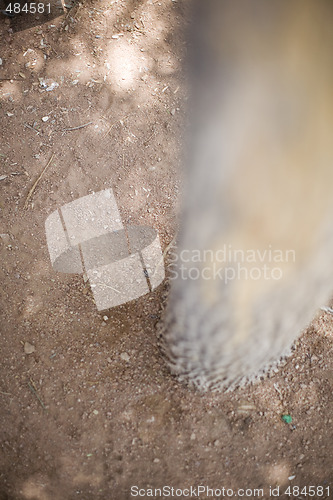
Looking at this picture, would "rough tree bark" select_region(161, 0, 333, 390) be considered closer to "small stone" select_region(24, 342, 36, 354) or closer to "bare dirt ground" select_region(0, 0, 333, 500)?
"bare dirt ground" select_region(0, 0, 333, 500)

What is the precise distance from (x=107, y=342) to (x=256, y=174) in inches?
47.4

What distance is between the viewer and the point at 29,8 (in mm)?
2729

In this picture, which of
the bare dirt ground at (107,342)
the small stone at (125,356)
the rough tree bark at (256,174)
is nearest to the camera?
the rough tree bark at (256,174)

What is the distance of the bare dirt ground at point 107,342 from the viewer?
175cm

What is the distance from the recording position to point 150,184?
2.33m

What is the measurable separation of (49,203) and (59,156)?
30 centimetres

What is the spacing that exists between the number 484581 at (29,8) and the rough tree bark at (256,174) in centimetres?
221

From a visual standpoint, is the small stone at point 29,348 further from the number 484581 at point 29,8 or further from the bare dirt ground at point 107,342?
the number 484581 at point 29,8

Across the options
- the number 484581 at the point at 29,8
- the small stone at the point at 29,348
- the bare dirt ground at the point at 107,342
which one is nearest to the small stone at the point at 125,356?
the bare dirt ground at the point at 107,342

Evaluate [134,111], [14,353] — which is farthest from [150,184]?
[14,353]

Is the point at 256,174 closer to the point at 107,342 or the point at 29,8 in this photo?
the point at 107,342

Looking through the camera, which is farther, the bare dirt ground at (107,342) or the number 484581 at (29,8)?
the number 484581 at (29,8)

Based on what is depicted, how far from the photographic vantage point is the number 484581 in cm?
272

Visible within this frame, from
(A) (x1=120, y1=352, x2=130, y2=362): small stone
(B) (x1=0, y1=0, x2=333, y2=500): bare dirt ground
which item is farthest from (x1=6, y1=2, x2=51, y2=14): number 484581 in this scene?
(A) (x1=120, y1=352, x2=130, y2=362): small stone
